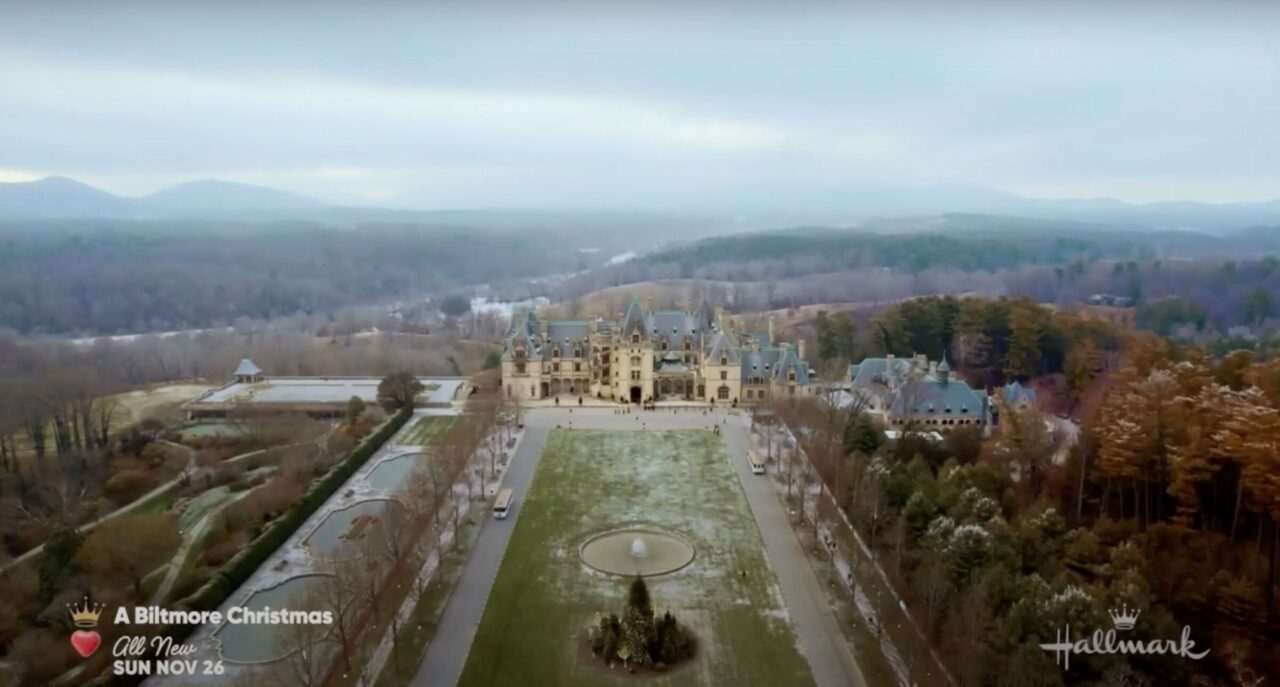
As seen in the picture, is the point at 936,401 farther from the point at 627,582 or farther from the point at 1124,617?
the point at 1124,617

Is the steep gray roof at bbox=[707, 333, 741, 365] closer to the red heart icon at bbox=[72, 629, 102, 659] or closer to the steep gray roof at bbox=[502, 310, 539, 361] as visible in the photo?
the steep gray roof at bbox=[502, 310, 539, 361]

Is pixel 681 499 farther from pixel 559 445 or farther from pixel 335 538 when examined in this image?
pixel 335 538

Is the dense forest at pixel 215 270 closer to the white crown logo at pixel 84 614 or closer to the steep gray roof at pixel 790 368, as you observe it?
the steep gray roof at pixel 790 368

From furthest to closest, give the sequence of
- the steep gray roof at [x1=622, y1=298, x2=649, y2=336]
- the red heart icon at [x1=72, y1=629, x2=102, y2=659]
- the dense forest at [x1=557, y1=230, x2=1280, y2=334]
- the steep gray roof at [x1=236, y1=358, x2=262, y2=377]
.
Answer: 1. the dense forest at [x1=557, y1=230, x2=1280, y2=334]
2. the steep gray roof at [x1=236, y1=358, x2=262, y2=377]
3. the steep gray roof at [x1=622, y1=298, x2=649, y2=336]
4. the red heart icon at [x1=72, y1=629, x2=102, y2=659]

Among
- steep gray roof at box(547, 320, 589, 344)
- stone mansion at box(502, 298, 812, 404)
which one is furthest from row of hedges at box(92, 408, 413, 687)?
steep gray roof at box(547, 320, 589, 344)

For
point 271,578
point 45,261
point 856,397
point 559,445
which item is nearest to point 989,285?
point 856,397

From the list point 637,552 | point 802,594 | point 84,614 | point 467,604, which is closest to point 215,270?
point 84,614
